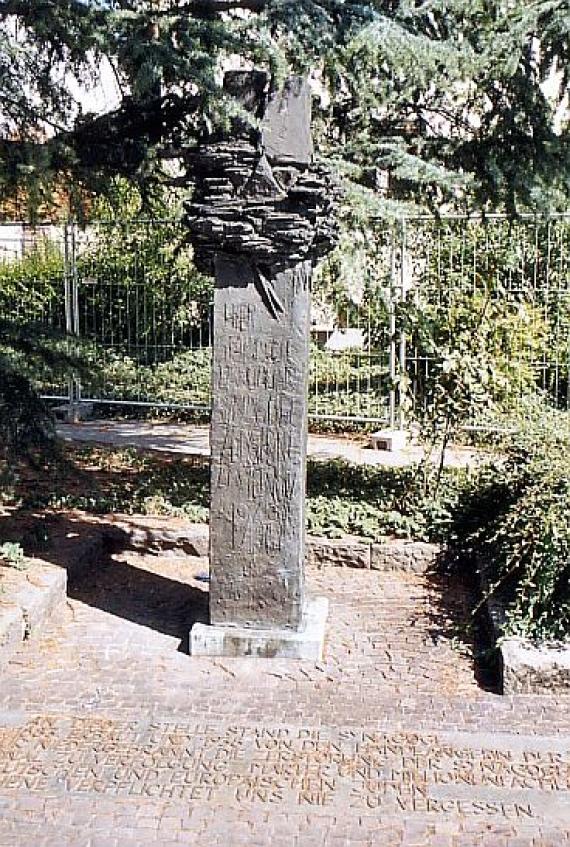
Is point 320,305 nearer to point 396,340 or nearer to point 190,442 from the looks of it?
point 190,442

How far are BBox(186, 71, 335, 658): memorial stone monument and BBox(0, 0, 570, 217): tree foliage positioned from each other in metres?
0.27

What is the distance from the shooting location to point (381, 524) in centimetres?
659

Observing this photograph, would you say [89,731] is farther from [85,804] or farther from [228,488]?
[228,488]

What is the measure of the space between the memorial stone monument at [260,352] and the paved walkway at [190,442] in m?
3.66

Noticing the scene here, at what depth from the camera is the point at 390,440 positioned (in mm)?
9445

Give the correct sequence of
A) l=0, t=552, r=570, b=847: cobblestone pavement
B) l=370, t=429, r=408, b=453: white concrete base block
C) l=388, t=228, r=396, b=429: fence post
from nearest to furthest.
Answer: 1. l=0, t=552, r=570, b=847: cobblestone pavement
2. l=388, t=228, r=396, b=429: fence post
3. l=370, t=429, r=408, b=453: white concrete base block

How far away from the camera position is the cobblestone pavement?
3416 millimetres

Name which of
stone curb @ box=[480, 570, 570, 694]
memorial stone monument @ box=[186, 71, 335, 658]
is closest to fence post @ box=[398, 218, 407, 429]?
memorial stone monument @ box=[186, 71, 335, 658]

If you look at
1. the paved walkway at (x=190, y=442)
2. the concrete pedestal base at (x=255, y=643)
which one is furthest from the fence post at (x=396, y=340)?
the concrete pedestal base at (x=255, y=643)

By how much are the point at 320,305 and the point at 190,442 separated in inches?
73.1

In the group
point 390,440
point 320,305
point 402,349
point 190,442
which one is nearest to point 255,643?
point 402,349

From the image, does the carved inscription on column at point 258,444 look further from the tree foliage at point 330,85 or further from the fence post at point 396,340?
the fence post at point 396,340

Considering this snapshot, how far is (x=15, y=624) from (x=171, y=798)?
1.71 meters

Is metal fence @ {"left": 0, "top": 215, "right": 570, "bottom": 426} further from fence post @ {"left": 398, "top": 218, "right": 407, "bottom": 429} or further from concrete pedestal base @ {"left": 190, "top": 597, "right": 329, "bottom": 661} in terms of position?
concrete pedestal base @ {"left": 190, "top": 597, "right": 329, "bottom": 661}
